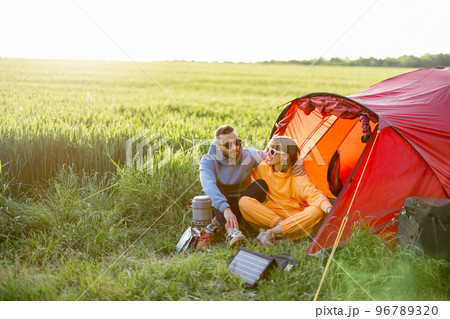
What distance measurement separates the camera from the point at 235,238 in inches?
159

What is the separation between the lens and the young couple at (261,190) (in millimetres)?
4191

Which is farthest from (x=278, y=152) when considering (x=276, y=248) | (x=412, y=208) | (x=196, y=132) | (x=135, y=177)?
(x=196, y=132)

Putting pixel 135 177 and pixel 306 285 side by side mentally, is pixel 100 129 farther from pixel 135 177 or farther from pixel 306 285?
pixel 306 285

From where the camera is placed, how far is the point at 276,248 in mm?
4066

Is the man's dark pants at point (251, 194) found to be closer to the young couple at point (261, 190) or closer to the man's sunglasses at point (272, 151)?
the young couple at point (261, 190)

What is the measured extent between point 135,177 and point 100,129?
1.58m

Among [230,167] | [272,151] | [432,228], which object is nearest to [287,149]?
[272,151]

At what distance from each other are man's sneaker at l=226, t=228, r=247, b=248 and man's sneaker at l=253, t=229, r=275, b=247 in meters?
0.14

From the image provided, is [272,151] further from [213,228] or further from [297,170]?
[213,228]

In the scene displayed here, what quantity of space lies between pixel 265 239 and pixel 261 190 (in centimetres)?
54

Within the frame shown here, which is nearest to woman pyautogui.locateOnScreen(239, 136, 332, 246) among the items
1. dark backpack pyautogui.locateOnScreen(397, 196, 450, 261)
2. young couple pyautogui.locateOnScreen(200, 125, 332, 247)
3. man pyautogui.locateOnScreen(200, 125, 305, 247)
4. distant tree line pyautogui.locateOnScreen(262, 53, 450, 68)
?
young couple pyautogui.locateOnScreen(200, 125, 332, 247)

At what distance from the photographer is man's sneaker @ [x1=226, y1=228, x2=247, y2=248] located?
405cm

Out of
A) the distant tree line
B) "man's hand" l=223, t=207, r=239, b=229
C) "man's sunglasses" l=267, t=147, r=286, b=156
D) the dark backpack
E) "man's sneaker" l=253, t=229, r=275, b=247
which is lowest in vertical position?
"man's sneaker" l=253, t=229, r=275, b=247

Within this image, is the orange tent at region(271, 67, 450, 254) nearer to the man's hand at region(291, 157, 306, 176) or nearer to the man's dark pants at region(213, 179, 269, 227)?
the man's hand at region(291, 157, 306, 176)
